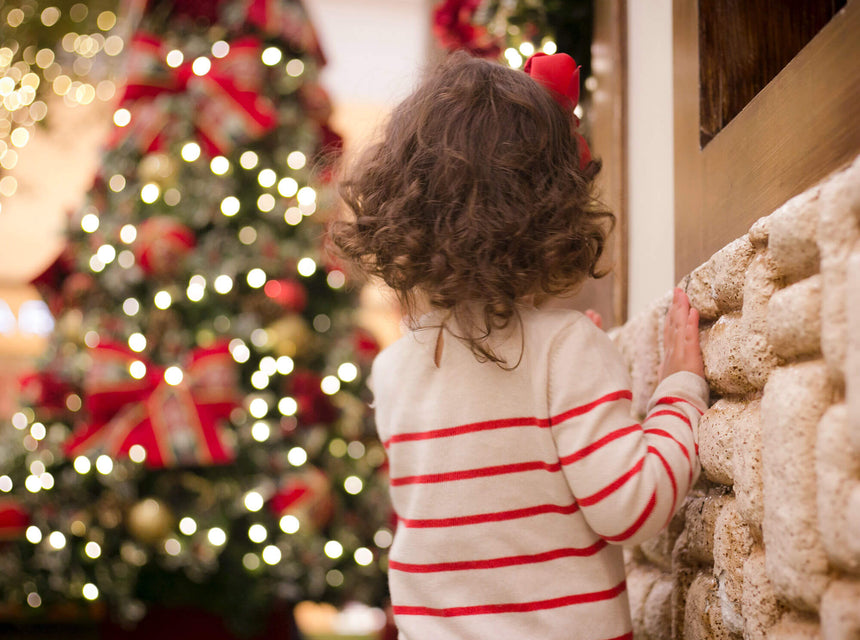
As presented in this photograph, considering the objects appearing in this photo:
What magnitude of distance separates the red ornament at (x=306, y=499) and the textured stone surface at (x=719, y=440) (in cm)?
155

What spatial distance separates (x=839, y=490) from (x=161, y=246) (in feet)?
6.78

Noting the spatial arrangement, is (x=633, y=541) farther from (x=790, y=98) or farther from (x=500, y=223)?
(x=790, y=98)

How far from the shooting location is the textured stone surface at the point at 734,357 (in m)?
0.73

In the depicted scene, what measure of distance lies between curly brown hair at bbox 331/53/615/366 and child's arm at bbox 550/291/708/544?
0.30ft

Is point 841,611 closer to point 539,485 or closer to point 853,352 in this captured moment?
point 853,352

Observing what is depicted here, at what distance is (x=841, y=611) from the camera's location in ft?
1.80

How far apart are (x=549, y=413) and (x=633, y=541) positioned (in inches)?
6.5

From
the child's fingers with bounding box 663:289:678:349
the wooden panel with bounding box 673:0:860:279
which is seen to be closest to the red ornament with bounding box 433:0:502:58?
the wooden panel with bounding box 673:0:860:279

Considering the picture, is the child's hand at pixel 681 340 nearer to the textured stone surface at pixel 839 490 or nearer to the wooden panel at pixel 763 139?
the wooden panel at pixel 763 139

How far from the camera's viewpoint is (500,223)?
2.75ft

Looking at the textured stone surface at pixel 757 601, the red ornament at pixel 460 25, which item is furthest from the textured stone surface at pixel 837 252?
the red ornament at pixel 460 25

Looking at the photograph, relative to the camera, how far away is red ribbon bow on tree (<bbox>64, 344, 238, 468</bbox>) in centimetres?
210

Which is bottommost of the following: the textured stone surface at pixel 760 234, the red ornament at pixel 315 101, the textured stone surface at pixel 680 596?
the textured stone surface at pixel 680 596

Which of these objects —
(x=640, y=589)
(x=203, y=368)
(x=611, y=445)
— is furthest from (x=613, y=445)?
(x=203, y=368)
